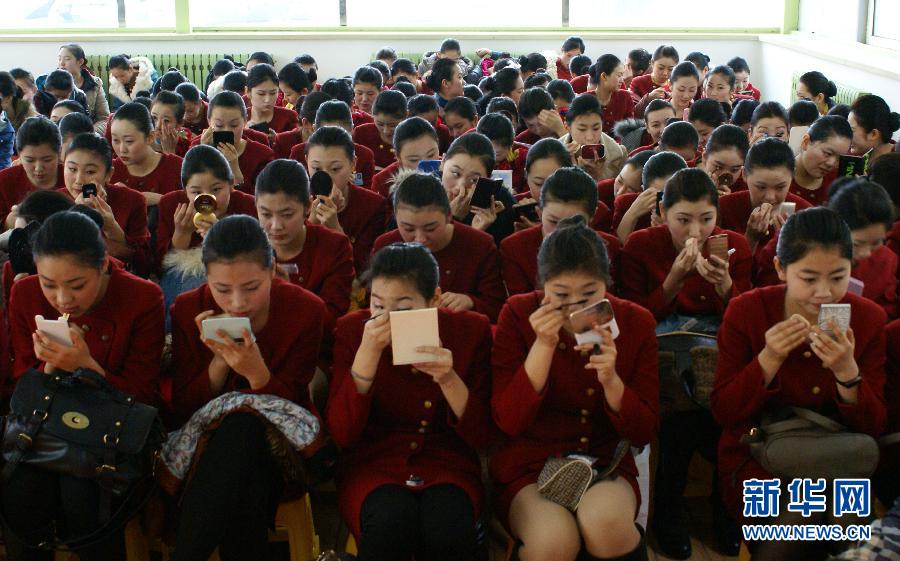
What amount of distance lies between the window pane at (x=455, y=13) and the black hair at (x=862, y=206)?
9.05 meters

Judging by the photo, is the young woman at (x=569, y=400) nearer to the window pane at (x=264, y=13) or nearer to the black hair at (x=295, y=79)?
the black hair at (x=295, y=79)

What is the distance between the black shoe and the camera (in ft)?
9.39

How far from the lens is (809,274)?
2465 mm

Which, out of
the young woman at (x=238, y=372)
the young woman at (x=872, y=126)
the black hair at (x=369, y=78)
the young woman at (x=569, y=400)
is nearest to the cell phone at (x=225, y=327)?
the young woman at (x=238, y=372)

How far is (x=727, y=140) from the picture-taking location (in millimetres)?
4219

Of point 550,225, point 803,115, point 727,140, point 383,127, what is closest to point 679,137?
point 727,140

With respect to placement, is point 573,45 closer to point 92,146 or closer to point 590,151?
point 590,151

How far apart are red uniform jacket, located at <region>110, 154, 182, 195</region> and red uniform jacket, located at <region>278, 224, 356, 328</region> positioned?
4.75ft

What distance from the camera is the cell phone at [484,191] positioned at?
3.78 m

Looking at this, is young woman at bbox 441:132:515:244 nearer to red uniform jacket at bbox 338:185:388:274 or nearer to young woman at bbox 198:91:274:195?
red uniform jacket at bbox 338:185:388:274

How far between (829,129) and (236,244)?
2.84 m

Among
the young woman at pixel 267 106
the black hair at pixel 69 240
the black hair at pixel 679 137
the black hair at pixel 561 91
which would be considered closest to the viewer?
the black hair at pixel 69 240

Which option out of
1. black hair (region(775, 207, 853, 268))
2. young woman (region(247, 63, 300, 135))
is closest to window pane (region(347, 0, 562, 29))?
young woman (region(247, 63, 300, 135))

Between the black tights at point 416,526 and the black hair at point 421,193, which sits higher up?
the black hair at point 421,193
